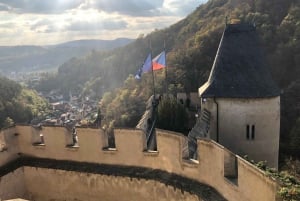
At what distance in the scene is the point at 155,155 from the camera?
9.04m

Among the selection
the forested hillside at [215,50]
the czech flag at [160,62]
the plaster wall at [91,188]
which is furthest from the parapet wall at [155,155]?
the forested hillside at [215,50]

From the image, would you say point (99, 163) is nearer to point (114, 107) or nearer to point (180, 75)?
point (180, 75)

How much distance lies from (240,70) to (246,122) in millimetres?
2078

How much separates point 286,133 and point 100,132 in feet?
133

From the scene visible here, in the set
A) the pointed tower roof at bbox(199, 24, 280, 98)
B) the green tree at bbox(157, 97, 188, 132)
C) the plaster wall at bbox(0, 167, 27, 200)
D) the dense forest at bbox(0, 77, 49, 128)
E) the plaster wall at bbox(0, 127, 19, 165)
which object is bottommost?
the dense forest at bbox(0, 77, 49, 128)

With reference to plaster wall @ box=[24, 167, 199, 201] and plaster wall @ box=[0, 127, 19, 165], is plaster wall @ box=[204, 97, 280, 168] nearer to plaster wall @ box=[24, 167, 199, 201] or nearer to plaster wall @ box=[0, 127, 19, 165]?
plaster wall @ box=[24, 167, 199, 201]

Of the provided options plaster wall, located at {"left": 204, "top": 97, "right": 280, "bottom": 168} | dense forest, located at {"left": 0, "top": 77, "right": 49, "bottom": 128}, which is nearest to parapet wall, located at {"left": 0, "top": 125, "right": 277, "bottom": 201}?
→ plaster wall, located at {"left": 204, "top": 97, "right": 280, "bottom": 168}

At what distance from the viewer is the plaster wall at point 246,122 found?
1413 cm

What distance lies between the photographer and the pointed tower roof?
14312mm

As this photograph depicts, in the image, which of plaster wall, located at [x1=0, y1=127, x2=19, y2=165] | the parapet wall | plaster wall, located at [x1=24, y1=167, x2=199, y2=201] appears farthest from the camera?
plaster wall, located at [x1=0, y1=127, x2=19, y2=165]

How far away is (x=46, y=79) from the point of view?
171 m

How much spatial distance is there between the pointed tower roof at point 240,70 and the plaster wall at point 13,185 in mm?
7225

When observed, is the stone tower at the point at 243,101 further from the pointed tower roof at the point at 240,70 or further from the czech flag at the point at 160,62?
the czech flag at the point at 160,62

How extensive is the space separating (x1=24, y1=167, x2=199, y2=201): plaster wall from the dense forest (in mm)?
71880
